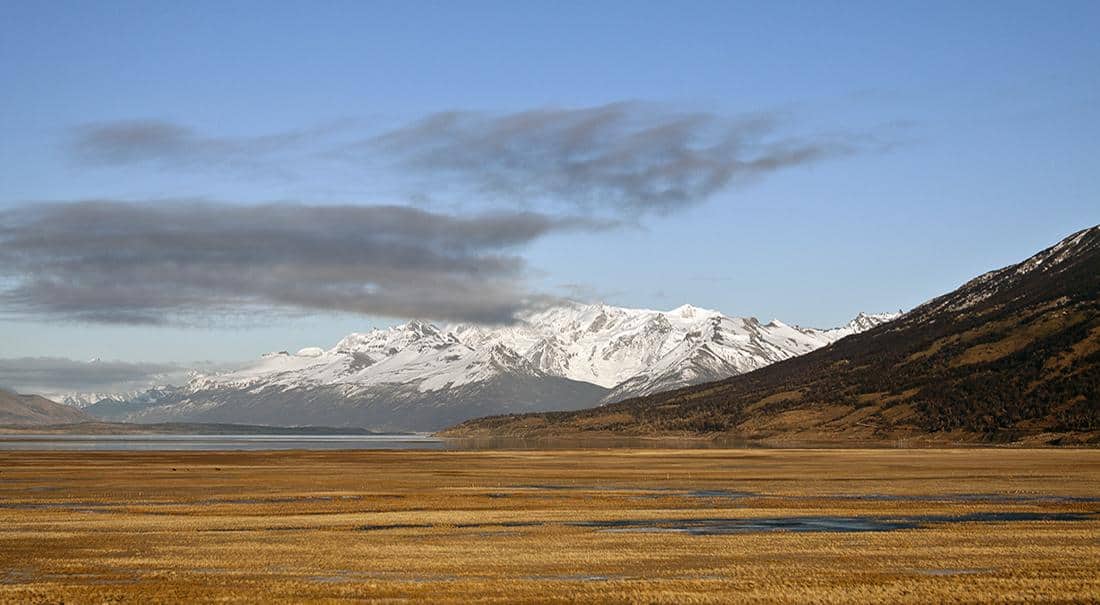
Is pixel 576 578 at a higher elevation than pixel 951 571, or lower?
higher

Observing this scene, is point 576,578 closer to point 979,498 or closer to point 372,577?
point 372,577

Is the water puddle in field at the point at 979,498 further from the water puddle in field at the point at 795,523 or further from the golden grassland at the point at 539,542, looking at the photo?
the water puddle in field at the point at 795,523

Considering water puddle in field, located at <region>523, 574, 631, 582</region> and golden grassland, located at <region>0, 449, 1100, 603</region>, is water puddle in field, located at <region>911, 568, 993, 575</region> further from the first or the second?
water puddle in field, located at <region>523, 574, 631, 582</region>

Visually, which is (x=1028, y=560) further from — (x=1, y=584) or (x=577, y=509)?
(x=1, y=584)

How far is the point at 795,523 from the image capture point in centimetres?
5825

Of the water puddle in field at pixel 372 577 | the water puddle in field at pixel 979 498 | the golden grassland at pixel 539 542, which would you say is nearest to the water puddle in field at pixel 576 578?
the golden grassland at pixel 539 542

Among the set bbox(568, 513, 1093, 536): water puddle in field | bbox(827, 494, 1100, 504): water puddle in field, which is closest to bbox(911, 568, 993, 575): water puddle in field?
bbox(568, 513, 1093, 536): water puddle in field

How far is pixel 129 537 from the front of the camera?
52688 millimetres

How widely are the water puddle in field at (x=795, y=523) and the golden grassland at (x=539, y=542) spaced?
500 millimetres

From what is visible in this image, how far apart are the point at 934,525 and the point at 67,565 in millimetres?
39777

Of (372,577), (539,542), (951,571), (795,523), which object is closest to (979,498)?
(795,523)

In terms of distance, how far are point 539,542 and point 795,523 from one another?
50.1 feet

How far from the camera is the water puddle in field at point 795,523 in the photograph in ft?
181

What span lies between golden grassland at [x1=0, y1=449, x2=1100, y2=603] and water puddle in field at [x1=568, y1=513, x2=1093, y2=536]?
0.50 meters
